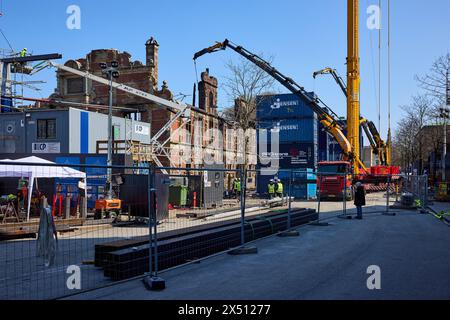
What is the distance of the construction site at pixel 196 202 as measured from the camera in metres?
7.51

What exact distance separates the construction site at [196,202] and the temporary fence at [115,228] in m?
0.05

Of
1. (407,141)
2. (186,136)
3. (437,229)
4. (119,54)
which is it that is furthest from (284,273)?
(407,141)

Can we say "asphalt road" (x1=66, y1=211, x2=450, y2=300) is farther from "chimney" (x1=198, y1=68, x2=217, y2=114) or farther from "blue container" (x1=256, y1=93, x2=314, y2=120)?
"chimney" (x1=198, y1=68, x2=217, y2=114)

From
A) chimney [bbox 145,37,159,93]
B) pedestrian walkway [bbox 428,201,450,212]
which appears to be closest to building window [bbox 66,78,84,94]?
chimney [bbox 145,37,159,93]

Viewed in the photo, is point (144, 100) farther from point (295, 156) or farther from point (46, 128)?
point (295, 156)

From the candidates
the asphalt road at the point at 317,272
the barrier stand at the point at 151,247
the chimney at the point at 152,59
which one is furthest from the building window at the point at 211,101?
the barrier stand at the point at 151,247

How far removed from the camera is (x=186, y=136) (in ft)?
130

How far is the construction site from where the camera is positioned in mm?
7512

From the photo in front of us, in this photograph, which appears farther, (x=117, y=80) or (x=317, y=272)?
(x=117, y=80)

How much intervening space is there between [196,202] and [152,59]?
2045 centimetres

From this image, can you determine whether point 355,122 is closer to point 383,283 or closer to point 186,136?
point 186,136

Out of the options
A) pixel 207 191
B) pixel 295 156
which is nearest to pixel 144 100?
pixel 295 156

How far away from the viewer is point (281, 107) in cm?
4091
